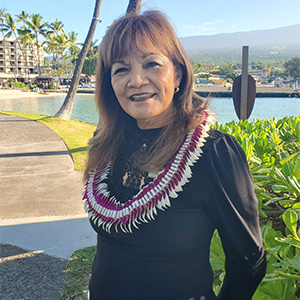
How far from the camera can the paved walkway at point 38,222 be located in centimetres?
321

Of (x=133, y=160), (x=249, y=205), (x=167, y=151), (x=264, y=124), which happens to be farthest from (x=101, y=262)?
(x=264, y=124)

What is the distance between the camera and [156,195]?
131 centimetres

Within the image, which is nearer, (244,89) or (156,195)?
(156,195)

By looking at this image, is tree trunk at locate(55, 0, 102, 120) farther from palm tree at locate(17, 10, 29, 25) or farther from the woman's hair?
palm tree at locate(17, 10, 29, 25)

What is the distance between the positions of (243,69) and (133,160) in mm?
4456

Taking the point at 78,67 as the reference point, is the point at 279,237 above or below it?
below

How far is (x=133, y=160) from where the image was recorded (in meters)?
1.51

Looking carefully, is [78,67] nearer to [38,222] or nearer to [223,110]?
[223,110]

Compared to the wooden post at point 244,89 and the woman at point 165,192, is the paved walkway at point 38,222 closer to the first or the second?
the woman at point 165,192

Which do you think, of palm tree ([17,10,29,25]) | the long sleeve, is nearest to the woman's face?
the long sleeve

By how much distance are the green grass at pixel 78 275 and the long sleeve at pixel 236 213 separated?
6.74 ft

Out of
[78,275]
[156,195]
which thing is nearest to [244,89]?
[78,275]

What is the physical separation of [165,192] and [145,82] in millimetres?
473

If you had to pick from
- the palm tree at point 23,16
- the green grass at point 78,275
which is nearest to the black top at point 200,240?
the green grass at point 78,275
